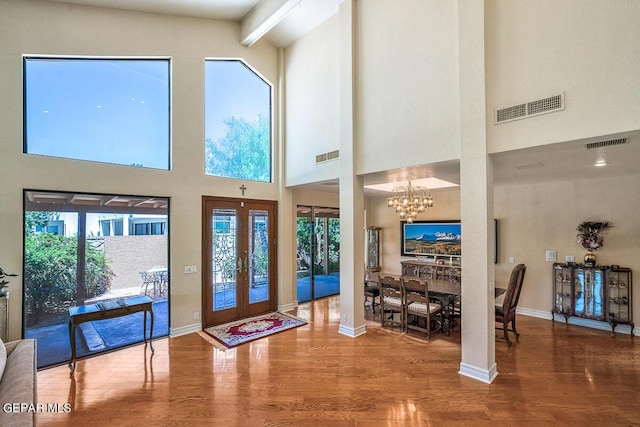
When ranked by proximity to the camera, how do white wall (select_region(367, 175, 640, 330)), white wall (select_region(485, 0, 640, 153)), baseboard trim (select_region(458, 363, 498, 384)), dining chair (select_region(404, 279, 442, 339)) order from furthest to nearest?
white wall (select_region(367, 175, 640, 330)) → dining chair (select_region(404, 279, 442, 339)) → baseboard trim (select_region(458, 363, 498, 384)) → white wall (select_region(485, 0, 640, 153))

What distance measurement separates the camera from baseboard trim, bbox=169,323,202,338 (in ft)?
14.8

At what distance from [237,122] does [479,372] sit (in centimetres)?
549

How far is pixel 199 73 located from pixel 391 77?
3.29 metres

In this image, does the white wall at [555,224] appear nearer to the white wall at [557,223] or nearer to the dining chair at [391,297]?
the white wall at [557,223]

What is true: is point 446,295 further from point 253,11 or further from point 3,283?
point 253,11

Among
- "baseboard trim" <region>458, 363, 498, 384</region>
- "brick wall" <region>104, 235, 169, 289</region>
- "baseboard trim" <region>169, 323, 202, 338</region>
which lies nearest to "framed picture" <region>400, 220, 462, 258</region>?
"baseboard trim" <region>458, 363, 498, 384</region>

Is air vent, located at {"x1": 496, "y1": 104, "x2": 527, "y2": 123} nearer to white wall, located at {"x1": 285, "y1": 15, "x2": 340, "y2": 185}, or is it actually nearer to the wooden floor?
white wall, located at {"x1": 285, "y1": 15, "x2": 340, "y2": 185}

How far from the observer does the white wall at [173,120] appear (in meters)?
3.35

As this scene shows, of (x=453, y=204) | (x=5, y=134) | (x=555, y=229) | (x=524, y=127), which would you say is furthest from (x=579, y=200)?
(x=5, y=134)

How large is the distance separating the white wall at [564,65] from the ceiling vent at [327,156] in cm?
238

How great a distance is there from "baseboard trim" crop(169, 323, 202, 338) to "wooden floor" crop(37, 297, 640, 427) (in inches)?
5.9

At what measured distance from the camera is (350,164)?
4.54 metres

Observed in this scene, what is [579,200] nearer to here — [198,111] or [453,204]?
[453,204]

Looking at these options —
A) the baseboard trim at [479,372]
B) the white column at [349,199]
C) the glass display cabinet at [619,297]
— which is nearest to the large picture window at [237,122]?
the white column at [349,199]
